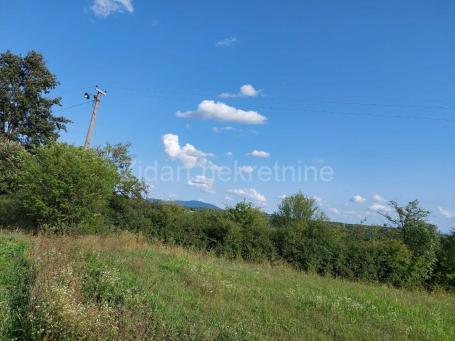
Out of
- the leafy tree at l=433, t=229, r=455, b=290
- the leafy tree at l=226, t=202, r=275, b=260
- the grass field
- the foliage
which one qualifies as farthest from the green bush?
the leafy tree at l=433, t=229, r=455, b=290

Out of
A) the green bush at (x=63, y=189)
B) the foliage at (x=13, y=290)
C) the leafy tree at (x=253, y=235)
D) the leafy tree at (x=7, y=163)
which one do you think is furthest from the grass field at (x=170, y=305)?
the leafy tree at (x=7, y=163)

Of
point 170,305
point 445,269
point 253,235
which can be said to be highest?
point 253,235

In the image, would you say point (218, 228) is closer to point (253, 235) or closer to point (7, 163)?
point (253, 235)

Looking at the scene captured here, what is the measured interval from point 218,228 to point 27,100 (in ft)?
76.1

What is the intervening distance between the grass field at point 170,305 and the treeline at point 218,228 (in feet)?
14.8

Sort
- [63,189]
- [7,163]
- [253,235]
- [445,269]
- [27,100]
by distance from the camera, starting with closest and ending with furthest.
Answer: [63,189]
[253,235]
[445,269]
[7,163]
[27,100]

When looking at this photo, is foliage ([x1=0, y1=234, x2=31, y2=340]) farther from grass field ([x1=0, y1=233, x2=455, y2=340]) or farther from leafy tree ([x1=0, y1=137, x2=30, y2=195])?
leafy tree ([x1=0, y1=137, x2=30, y2=195])

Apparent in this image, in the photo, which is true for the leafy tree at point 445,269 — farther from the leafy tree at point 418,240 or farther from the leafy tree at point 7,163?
the leafy tree at point 7,163

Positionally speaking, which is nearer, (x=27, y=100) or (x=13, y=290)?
(x=13, y=290)

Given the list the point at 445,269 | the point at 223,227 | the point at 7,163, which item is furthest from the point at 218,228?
the point at 7,163

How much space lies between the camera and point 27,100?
3234cm

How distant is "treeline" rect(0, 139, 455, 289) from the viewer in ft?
49.6

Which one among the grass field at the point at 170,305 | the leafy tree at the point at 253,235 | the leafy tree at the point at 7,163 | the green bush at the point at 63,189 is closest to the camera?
the grass field at the point at 170,305

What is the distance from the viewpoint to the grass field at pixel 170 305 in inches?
211
